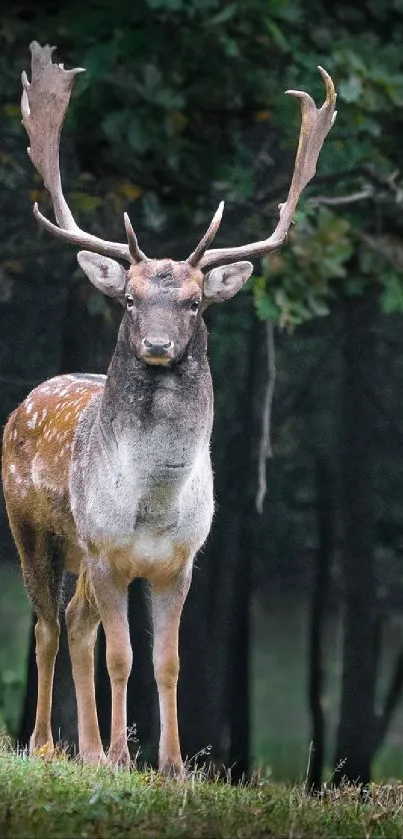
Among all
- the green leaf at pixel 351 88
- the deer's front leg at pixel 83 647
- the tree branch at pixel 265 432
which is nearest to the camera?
the deer's front leg at pixel 83 647

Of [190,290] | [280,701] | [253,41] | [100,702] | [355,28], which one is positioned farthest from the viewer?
[280,701]

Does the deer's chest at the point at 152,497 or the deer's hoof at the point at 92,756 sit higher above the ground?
the deer's chest at the point at 152,497

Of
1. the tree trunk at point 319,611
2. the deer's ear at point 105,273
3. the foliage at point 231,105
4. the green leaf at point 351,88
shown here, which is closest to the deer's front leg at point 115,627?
the deer's ear at point 105,273

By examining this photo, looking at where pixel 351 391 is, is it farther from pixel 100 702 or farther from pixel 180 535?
pixel 180 535

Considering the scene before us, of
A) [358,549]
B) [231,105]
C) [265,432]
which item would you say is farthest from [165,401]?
[358,549]

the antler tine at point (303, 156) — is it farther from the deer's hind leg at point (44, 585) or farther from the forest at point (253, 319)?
the deer's hind leg at point (44, 585)

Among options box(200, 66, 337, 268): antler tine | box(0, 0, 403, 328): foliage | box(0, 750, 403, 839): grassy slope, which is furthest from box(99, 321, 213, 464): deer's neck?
box(0, 0, 403, 328): foliage

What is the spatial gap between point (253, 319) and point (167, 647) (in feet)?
23.5

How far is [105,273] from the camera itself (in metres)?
8.28

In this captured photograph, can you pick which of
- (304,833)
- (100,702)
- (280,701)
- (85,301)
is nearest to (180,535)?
(304,833)

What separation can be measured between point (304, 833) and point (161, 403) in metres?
2.43

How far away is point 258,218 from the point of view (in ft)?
43.3

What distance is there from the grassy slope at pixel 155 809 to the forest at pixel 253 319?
1787 millimetres

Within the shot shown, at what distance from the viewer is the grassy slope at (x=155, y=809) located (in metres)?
5.86
